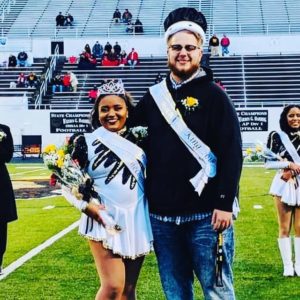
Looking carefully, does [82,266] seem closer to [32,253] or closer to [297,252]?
[32,253]

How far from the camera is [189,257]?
4.17m

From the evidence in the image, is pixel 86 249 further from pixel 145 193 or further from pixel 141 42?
pixel 141 42

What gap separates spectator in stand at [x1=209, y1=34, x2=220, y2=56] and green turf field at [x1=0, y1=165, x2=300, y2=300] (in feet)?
88.6

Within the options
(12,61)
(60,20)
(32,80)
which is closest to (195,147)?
(32,80)

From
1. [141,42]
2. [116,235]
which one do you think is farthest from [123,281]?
[141,42]

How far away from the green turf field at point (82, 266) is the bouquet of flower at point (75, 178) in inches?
87.0

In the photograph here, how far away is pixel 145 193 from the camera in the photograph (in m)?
4.44

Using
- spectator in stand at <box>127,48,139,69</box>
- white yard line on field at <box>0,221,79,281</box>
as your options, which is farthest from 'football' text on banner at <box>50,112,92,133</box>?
white yard line on field at <box>0,221,79,281</box>

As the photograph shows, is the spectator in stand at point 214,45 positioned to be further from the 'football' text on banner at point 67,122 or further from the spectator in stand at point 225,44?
the 'football' text on banner at point 67,122

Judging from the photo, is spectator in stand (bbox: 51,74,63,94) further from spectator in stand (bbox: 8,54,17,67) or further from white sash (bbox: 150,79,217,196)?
white sash (bbox: 150,79,217,196)

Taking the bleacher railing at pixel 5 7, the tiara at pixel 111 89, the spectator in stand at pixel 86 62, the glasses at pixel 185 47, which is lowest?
the tiara at pixel 111 89

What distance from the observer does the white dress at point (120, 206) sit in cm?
441

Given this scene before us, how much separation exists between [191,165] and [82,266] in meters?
4.23

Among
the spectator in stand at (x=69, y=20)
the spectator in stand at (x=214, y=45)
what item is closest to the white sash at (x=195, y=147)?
the spectator in stand at (x=214, y=45)
